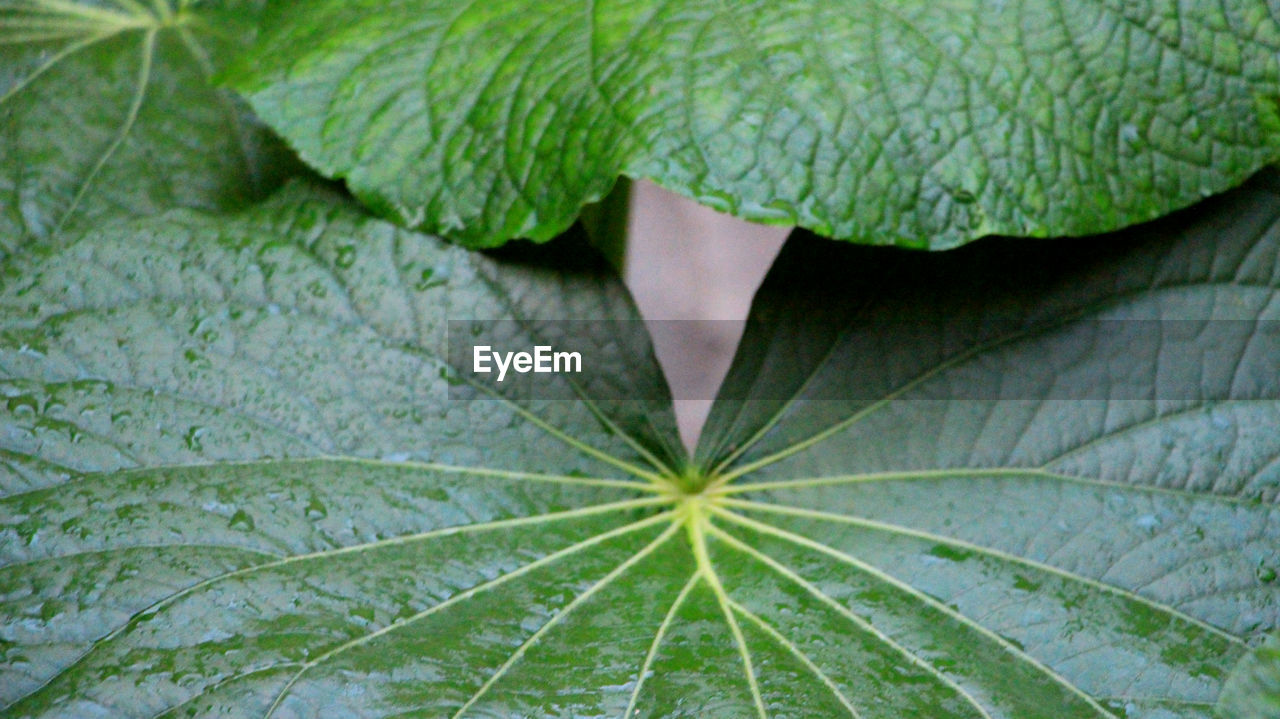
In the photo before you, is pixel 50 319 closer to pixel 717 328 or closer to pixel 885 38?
pixel 885 38

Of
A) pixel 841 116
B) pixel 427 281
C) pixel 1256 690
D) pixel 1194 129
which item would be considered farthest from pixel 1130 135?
pixel 427 281

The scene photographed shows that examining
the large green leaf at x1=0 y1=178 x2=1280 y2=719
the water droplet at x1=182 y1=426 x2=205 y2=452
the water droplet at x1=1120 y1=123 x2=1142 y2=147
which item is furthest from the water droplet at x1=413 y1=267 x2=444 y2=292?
the water droplet at x1=1120 y1=123 x2=1142 y2=147

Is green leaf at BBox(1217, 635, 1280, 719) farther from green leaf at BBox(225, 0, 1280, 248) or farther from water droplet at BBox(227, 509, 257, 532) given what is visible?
water droplet at BBox(227, 509, 257, 532)

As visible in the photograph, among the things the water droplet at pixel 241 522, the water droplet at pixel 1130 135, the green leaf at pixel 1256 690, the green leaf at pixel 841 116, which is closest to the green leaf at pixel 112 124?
the green leaf at pixel 841 116

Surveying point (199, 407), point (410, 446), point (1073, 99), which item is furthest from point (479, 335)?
point (1073, 99)

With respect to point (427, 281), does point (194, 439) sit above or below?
below

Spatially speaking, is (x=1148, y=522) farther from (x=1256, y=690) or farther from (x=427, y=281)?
(x=427, y=281)
